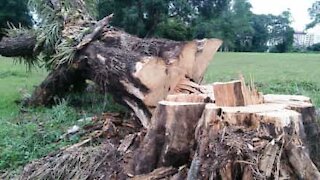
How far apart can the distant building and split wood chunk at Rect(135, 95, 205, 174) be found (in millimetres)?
35650

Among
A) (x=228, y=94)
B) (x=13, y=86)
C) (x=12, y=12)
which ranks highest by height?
(x=12, y=12)

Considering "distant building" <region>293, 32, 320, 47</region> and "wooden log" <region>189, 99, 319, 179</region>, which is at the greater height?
"distant building" <region>293, 32, 320, 47</region>

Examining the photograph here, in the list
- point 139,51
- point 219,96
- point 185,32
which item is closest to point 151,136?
point 219,96

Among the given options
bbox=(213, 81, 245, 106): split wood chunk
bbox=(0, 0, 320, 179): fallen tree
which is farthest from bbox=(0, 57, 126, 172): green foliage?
bbox=(213, 81, 245, 106): split wood chunk

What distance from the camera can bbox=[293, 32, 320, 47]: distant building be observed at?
124 ft

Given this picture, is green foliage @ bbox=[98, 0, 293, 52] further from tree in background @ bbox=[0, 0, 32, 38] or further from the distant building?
tree in background @ bbox=[0, 0, 32, 38]

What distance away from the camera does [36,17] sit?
767 cm

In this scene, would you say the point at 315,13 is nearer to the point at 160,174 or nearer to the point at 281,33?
the point at 281,33

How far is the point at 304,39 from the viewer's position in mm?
39750

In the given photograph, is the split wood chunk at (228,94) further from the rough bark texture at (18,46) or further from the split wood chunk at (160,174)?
the rough bark texture at (18,46)

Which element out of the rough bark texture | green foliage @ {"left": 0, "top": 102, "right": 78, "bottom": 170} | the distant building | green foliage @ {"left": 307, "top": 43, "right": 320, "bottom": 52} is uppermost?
the distant building

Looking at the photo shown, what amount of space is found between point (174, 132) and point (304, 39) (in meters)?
38.1

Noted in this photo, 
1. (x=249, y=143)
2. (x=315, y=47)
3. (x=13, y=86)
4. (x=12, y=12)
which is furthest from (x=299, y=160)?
(x=315, y=47)

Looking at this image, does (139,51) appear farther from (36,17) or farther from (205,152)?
(36,17)
